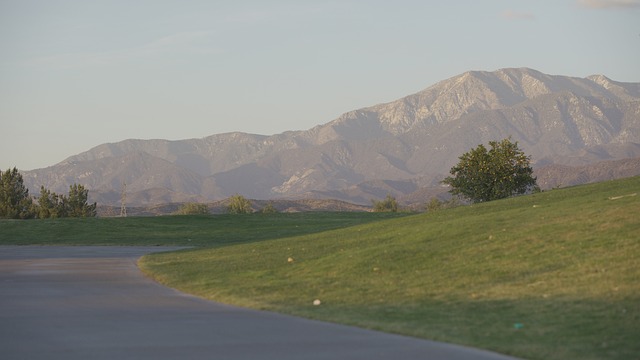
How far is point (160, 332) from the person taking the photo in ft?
57.5

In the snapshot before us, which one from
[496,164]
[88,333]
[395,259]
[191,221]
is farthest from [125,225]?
[88,333]

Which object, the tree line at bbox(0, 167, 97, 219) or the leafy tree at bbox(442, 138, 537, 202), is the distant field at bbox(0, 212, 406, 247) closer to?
the leafy tree at bbox(442, 138, 537, 202)

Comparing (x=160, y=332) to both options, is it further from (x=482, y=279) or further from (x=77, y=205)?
(x=77, y=205)

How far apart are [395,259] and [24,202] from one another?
9633cm

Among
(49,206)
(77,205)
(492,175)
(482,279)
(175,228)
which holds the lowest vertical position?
(482,279)

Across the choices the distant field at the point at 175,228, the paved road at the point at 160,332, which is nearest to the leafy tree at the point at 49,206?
the distant field at the point at 175,228

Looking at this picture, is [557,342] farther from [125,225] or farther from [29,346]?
[125,225]

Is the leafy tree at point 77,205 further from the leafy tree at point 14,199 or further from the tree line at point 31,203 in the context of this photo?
A: the leafy tree at point 14,199

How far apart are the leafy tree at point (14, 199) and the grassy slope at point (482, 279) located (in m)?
81.1

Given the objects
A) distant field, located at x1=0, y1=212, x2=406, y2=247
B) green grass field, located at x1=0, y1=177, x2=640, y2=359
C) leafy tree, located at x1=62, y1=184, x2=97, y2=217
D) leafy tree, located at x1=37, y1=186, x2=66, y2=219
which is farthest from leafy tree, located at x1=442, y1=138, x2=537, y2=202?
leafy tree, located at x1=62, y1=184, x2=97, y2=217

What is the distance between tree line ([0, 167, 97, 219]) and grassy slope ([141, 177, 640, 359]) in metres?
81.6

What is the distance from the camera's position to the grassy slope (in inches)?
645

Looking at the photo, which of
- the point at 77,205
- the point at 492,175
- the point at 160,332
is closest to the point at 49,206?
the point at 77,205

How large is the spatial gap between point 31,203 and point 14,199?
3543 millimetres
